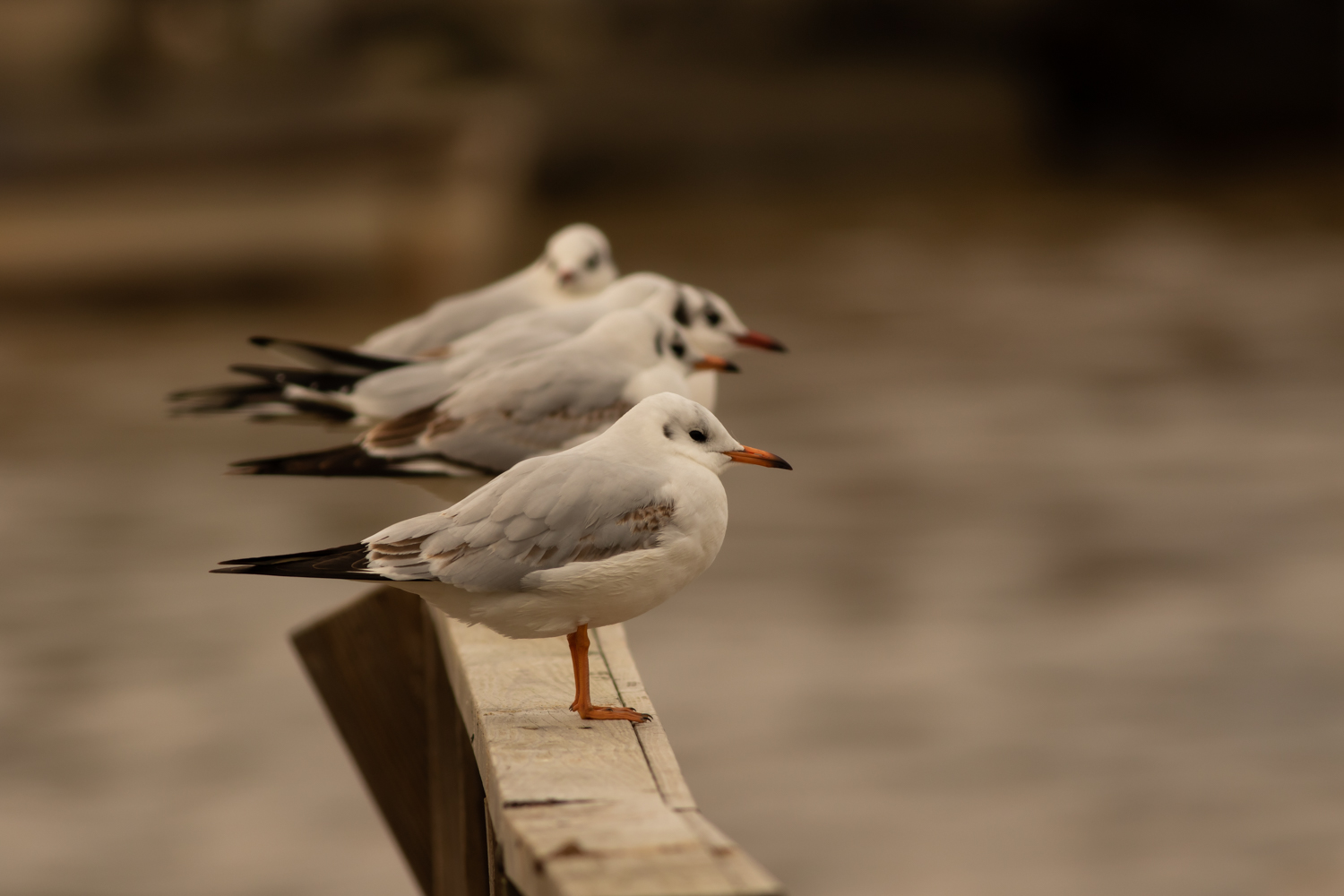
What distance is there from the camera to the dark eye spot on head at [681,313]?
3.49 meters

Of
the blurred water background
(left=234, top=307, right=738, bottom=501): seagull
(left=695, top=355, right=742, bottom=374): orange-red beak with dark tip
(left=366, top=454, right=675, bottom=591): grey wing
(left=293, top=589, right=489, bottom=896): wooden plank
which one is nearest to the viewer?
(left=366, top=454, right=675, bottom=591): grey wing

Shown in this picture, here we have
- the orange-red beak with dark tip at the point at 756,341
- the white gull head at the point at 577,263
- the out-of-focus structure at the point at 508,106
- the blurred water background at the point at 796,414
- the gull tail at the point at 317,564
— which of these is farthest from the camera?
the out-of-focus structure at the point at 508,106

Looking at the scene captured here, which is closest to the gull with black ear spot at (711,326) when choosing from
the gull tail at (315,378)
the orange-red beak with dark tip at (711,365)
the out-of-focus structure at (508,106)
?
the orange-red beak with dark tip at (711,365)

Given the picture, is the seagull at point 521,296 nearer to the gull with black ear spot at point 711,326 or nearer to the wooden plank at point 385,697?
the gull with black ear spot at point 711,326

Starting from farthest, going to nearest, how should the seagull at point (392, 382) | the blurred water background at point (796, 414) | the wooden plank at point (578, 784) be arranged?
the blurred water background at point (796, 414) → the seagull at point (392, 382) → the wooden plank at point (578, 784)

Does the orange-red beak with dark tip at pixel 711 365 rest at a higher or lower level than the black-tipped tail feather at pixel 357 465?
higher

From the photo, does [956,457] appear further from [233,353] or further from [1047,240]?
[1047,240]

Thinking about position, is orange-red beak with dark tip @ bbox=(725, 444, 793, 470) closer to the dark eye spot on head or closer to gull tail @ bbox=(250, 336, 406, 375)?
gull tail @ bbox=(250, 336, 406, 375)

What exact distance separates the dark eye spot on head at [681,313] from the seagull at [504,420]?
462mm

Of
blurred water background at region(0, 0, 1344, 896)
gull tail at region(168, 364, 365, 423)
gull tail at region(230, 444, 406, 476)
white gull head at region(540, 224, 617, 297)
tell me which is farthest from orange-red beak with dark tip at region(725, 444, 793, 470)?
blurred water background at region(0, 0, 1344, 896)

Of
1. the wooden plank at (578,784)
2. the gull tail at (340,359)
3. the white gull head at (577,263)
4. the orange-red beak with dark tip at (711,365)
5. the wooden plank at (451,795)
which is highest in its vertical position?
the white gull head at (577,263)

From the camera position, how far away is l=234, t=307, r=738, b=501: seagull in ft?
9.55

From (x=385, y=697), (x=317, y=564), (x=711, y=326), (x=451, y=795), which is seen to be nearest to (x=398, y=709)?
(x=385, y=697)

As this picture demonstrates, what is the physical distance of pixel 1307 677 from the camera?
19.2 ft
